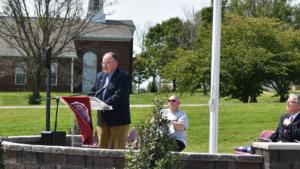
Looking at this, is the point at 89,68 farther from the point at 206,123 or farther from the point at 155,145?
the point at 155,145

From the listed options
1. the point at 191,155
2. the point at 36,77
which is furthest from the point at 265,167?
the point at 36,77

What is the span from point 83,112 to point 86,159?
1.04 m

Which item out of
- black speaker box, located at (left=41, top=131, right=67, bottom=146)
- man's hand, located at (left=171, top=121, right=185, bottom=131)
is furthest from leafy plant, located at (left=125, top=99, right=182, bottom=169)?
black speaker box, located at (left=41, top=131, right=67, bottom=146)

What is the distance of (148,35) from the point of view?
67.6 meters

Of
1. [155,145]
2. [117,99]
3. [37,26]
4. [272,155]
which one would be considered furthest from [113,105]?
[37,26]

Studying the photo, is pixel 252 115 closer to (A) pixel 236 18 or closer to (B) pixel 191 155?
(B) pixel 191 155

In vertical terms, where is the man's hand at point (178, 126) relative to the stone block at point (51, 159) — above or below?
above

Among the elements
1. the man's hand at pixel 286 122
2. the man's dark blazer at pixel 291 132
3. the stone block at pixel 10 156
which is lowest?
the stone block at pixel 10 156

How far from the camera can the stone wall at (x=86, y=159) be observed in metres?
8.13

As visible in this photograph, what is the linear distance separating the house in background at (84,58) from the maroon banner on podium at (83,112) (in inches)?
1125

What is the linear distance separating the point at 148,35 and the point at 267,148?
59878 mm

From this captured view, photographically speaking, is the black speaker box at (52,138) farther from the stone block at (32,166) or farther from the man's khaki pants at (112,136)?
the stone block at (32,166)

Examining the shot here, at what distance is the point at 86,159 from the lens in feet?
28.0

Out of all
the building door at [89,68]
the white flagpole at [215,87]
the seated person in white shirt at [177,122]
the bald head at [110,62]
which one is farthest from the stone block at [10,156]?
the building door at [89,68]
